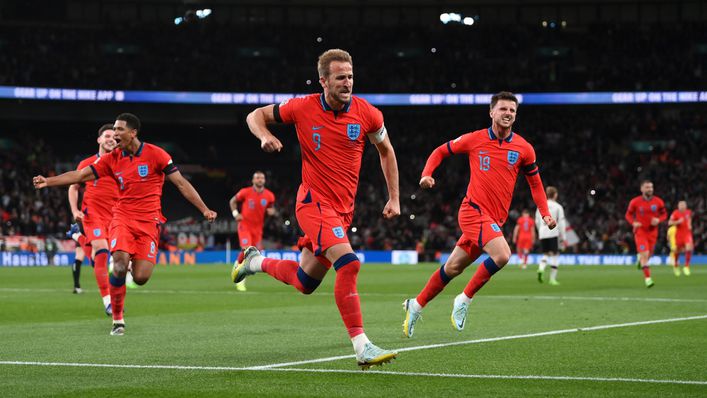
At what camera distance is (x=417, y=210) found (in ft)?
175

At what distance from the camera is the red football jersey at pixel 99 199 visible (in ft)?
52.6

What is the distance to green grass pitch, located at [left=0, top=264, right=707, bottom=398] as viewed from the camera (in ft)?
24.6

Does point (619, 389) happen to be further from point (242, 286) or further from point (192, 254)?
point (192, 254)

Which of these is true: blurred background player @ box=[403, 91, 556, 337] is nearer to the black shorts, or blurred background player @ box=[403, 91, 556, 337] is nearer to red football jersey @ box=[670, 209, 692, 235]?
the black shorts

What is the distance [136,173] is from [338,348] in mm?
3639

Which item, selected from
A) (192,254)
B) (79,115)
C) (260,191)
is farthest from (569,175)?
(260,191)

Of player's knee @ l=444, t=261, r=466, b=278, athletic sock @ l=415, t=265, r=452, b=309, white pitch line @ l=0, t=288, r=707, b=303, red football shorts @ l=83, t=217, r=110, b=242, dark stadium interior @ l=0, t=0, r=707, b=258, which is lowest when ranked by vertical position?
white pitch line @ l=0, t=288, r=707, b=303

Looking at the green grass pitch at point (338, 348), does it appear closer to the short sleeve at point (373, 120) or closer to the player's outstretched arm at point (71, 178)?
the player's outstretched arm at point (71, 178)

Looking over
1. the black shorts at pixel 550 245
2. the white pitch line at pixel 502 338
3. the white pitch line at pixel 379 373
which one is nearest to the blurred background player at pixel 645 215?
the black shorts at pixel 550 245

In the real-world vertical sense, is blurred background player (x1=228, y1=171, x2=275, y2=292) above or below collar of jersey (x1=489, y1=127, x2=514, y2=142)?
below

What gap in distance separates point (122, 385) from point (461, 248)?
18.4ft

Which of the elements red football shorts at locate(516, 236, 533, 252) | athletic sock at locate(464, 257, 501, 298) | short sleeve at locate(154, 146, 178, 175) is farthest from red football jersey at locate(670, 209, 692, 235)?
short sleeve at locate(154, 146, 178, 175)

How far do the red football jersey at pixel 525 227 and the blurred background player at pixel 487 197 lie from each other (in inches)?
962

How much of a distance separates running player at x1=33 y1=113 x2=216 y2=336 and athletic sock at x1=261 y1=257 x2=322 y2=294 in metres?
2.54
